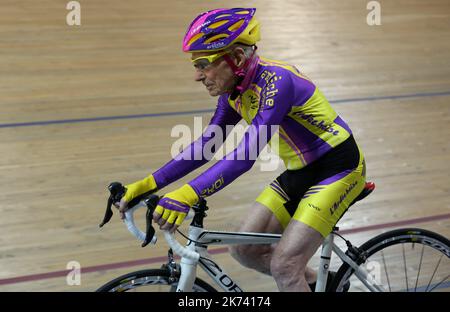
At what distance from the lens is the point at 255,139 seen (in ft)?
7.42

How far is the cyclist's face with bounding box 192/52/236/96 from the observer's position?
7.61 feet

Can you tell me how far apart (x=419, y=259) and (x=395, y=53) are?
3627 mm

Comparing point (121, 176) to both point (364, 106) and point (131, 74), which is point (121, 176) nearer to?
point (131, 74)

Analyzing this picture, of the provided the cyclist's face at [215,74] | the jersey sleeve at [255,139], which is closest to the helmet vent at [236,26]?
the cyclist's face at [215,74]

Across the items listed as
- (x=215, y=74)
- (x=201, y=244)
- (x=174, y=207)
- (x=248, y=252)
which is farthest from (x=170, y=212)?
(x=248, y=252)

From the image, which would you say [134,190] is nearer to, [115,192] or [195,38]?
[115,192]

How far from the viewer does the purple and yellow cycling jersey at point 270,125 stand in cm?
225

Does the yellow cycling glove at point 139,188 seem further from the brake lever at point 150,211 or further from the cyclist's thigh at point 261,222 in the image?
the cyclist's thigh at point 261,222

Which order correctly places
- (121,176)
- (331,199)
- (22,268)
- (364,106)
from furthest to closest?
(364,106) → (121,176) → (22,268) → (331,199)

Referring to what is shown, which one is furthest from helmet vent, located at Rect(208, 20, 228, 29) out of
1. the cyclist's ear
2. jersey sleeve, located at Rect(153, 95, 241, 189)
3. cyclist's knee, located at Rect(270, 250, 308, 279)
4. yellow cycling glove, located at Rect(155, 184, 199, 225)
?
cyclist's knee, located at Rect(270, 250, 308, 279)

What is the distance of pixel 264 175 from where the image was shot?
453cm

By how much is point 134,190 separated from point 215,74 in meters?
0.48

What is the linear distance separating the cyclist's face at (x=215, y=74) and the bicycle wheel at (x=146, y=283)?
0.64 m

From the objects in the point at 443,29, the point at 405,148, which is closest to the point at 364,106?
the point at 405,148
